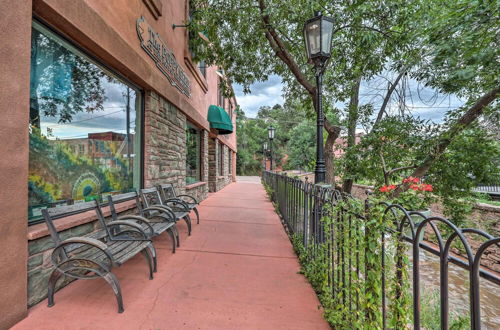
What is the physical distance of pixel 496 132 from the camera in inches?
177

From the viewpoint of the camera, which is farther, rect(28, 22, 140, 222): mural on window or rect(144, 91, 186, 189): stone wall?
rect(144, 91, 186, 189): stone wall

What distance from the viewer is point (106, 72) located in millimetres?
3570

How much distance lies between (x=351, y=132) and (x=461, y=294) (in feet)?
13.1

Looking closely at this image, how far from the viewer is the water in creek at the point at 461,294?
3293mm

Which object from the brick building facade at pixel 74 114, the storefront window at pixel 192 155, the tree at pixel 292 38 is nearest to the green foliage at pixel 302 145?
the storefront window at pixel 192 155

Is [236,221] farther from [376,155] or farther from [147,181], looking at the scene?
[376,155]

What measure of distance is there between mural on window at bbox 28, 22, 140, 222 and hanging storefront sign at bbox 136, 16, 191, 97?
2.68ft

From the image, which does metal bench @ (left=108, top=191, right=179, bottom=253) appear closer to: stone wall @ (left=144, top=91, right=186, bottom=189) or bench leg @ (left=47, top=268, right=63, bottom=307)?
stone wall @ (left=144, top=91, right=186, bottom=189)

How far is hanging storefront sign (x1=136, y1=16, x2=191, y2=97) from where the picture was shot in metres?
4.02

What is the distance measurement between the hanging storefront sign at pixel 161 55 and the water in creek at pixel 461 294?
6011 millimetres

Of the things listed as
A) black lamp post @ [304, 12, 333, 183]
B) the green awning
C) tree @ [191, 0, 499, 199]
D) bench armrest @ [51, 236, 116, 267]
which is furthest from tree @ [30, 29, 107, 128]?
the green awning

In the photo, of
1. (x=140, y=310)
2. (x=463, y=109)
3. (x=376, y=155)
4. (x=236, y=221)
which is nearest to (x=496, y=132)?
(x=463, y=109)

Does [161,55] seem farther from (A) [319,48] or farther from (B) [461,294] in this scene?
(B) [461,294]

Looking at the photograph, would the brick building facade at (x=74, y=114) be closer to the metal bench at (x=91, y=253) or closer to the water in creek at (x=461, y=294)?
the metal bench at (x=91, y=253)
